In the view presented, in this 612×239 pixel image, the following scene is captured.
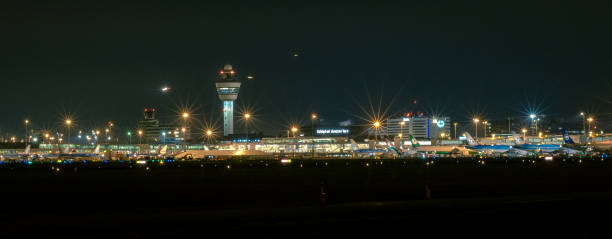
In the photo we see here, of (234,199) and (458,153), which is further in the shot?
(458,153)

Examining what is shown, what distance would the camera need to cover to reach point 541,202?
2834 centimetres

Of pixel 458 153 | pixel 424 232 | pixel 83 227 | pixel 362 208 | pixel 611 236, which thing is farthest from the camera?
pixel 458 153

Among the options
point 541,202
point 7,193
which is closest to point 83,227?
point 7,193

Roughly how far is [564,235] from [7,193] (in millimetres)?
33704

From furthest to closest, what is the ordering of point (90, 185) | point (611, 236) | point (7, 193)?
point (90, 185) < point (7, 193) < point (611, 236)

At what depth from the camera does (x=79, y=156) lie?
111188mm

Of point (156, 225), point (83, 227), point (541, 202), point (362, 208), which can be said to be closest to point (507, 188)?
point (541, 202)

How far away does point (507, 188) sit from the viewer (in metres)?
36.9

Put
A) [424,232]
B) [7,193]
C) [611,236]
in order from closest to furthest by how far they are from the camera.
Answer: [611,236]
[424,232]
[7,193]

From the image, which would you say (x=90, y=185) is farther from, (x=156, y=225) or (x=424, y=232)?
(x=424, y=232)

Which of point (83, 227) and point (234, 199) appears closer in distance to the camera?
point (83, 227)

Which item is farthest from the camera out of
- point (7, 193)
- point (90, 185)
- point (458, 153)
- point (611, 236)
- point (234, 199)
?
point (458, 153)

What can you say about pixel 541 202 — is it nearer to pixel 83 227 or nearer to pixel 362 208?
pixel 362 208

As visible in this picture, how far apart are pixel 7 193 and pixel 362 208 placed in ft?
80.6
